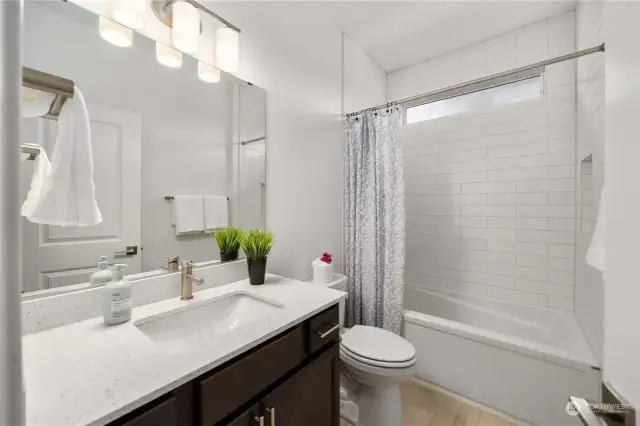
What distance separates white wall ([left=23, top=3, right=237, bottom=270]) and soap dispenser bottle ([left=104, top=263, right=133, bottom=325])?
9.4 inches

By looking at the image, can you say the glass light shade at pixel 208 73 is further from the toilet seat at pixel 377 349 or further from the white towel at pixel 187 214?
the toilet seat at pixel 377 349

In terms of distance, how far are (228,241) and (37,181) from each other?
0.74 metres

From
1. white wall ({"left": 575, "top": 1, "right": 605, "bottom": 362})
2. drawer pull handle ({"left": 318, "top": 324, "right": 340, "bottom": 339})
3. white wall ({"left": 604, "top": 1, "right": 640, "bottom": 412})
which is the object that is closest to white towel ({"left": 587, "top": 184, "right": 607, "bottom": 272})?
white wall ({"left": 604, "top": 1, "right": 640, "bottom": 412})

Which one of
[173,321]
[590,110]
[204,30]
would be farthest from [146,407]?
[590,110]

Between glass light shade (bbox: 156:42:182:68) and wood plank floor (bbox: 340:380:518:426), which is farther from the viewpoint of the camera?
wood plank floor (bbox: 340:380:518:426)

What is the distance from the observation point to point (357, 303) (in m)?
2.06

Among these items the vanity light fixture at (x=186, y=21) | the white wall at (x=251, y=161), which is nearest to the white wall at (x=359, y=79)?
the white wall at (x=251, y=161)

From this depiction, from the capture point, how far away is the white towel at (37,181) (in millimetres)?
743

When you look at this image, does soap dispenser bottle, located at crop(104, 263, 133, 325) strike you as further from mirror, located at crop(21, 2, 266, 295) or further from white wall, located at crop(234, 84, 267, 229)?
white wall, located at crop(234, 84, 267, 229)

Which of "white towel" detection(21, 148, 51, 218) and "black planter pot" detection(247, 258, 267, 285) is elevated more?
"white towel" detection(21, 148, 51, 218)

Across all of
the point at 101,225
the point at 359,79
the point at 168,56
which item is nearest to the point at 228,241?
the point at 101,225

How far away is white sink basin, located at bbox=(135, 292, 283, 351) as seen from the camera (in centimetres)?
94

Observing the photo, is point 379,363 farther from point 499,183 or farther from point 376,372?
point 499,183

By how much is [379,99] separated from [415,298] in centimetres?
203
